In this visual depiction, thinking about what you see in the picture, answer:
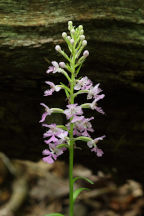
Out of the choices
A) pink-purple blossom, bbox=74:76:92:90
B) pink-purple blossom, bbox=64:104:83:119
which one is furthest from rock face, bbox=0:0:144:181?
pink-purple blossom, bbox=64:104:83:119

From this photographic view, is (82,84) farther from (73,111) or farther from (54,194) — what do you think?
(54,194)

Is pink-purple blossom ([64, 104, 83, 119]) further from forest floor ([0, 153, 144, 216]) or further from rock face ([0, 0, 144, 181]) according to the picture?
forest floor ([0, 153, 144, 216])

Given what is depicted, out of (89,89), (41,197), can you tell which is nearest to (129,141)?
(89,89)

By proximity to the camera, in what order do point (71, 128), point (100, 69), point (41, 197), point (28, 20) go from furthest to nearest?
point (41, 197), point (100, 69), point (28, 20), point (71, 128)

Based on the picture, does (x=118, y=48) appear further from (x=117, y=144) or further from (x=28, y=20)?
(x=117, y=144)

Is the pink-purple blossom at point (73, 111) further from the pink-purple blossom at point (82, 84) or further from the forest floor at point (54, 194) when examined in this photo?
the forest floor at point (54, 194)

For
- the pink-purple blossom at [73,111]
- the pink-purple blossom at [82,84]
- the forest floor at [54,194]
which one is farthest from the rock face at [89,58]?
the forest floor at [54,194]

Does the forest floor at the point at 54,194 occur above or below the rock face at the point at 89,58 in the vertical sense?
below

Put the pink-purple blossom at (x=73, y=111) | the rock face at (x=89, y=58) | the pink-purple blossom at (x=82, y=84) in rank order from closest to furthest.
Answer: the pink-purple blossom at (x=73, y=111)
the pink-purple blossom at (x=82, y=84)
the rock face at (x=89, y=58)
